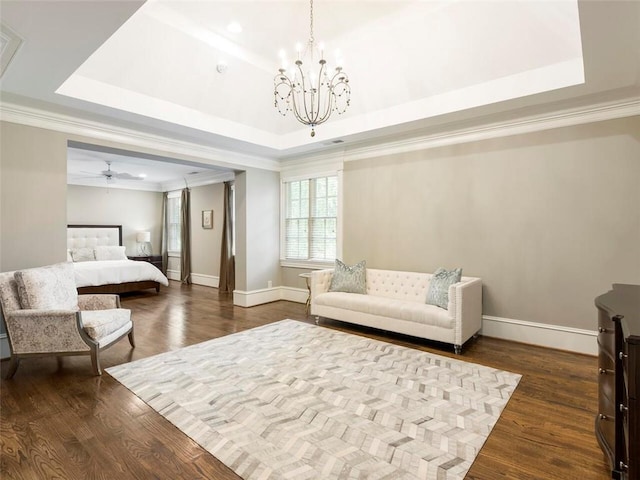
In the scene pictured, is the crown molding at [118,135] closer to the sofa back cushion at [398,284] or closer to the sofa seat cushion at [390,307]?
the sofa seat cushion at [390,307]

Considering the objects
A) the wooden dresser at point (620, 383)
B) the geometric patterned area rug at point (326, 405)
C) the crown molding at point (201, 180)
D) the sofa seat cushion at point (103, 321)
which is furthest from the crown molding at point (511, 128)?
the sofa seat cushion at point (103, 321)

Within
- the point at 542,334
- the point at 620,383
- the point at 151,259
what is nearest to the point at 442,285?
the point at 542,334

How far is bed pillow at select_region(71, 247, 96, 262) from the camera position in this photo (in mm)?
7875

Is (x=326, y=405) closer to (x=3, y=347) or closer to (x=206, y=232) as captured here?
(x=3, y=347)

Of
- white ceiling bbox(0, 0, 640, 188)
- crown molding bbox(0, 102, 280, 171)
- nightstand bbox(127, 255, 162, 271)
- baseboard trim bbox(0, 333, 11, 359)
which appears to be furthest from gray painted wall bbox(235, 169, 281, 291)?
nightstand bbox(127, 255, 162, 271)

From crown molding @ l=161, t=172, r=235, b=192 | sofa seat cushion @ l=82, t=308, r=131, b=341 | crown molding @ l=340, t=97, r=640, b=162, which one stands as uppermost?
crown molding @ l=161, t=172, r=235, b=192

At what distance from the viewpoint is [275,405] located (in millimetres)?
2521

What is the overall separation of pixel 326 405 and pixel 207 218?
265 inches

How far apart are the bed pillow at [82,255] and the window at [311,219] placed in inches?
203

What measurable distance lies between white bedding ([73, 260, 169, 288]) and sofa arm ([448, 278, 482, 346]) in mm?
6202

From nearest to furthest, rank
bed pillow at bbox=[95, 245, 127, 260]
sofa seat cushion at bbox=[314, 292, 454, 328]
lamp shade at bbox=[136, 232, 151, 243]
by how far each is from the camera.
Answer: sofa seat cushion at bbox=[314, 292, 454, 328] < bed pillow at bbox=[95, 245, 127, 260] < lamp shade at bbox=[136, 232, 151, 243]

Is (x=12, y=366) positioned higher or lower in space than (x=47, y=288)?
lower

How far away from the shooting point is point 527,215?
12.8ft

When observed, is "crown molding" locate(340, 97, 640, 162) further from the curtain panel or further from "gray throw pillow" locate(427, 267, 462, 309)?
the curtain panel
